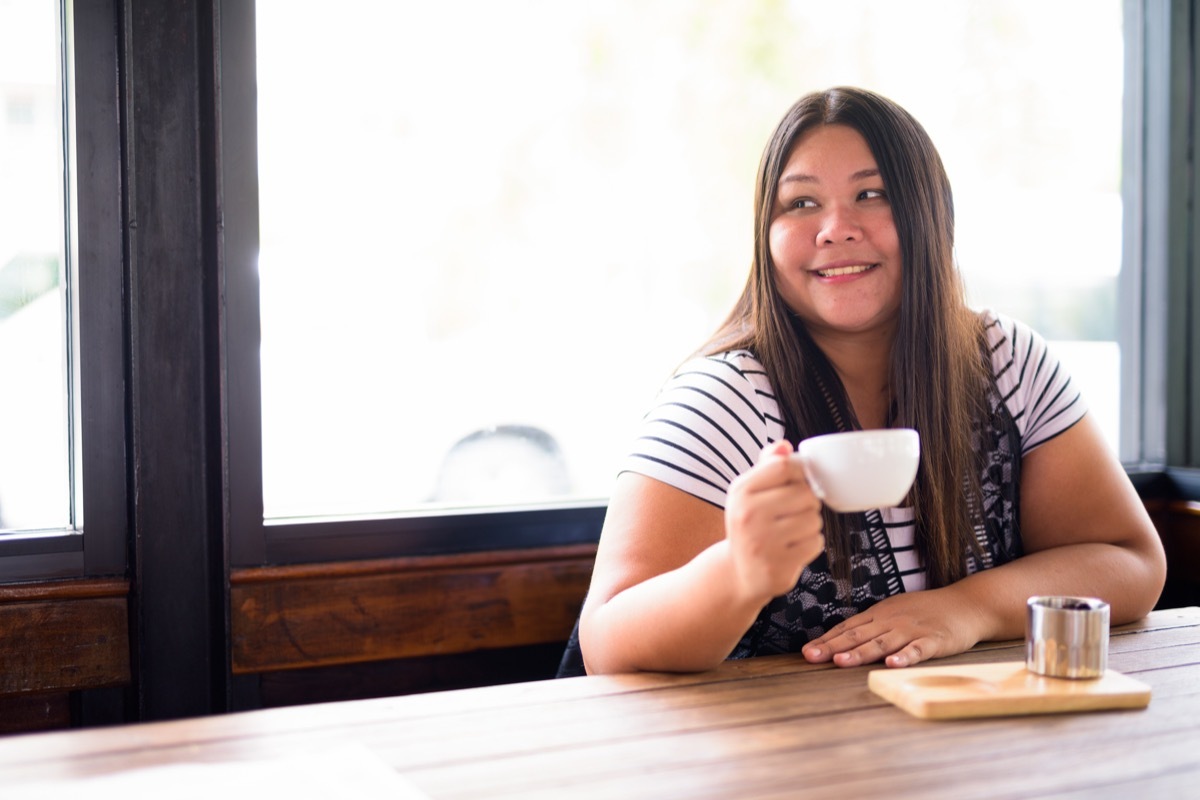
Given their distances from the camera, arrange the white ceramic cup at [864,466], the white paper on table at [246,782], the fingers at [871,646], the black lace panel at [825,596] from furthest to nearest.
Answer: the black lace panel at [825,596] < the fingers at [871,646] < the white ceramic cup at [864,466] < the white paper on table at [246,782]

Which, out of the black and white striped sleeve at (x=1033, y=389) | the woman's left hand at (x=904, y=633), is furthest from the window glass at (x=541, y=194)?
the woman's left hand at (x=904, y=633)

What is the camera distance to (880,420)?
1.71m

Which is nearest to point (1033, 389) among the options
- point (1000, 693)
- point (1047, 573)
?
point (1047, 573)

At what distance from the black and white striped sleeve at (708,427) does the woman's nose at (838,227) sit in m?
0.22

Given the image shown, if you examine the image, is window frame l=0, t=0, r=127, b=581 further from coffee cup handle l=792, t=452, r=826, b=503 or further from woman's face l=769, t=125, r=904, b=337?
coffee cup handle l=792, t=452, r=826, b=503

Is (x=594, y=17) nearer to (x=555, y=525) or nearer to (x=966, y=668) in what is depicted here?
(x=555, y=525)

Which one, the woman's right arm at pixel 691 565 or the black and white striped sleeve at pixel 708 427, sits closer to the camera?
the woman's right arm at pixel 691 565

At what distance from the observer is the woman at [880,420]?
143 centimetres

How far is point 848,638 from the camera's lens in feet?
4.23

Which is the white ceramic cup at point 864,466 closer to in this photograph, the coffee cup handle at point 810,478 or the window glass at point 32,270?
the coffee cup handle at point 810,478

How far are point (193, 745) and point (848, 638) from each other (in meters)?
0.74

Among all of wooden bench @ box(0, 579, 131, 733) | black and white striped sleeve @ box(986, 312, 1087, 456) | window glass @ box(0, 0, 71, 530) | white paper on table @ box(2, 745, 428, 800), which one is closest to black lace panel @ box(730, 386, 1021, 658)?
black and white striped sleeve @ box(986, 312, 1087, 456)

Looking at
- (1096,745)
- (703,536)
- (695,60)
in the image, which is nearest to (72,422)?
(703,536)

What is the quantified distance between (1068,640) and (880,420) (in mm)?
607
